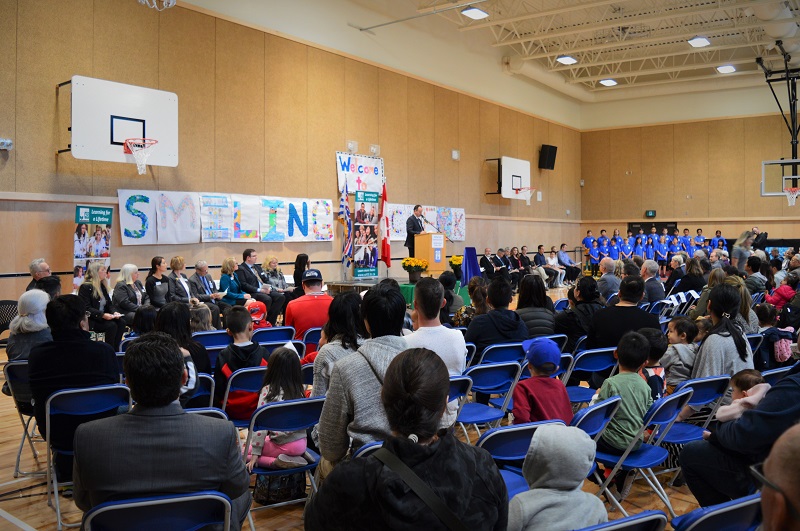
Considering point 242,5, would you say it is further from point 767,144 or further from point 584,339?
point 767,144

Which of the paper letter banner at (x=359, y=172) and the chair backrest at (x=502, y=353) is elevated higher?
the paper letter banner at (x=359, y=172)

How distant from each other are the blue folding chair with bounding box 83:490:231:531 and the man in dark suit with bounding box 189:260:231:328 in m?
7.42

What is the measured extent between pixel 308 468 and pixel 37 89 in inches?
320

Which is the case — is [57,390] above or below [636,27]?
below

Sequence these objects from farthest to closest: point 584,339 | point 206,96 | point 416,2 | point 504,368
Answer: point 416,2 → point 206,96 → point 584,339 → point 504,368

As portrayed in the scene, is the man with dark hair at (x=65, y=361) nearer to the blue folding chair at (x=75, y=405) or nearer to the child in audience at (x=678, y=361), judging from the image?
the blue folding chair at (x=75, y=405)

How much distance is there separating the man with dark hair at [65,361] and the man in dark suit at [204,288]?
5660mm

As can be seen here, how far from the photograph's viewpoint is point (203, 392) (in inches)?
156

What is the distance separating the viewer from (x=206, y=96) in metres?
11.4

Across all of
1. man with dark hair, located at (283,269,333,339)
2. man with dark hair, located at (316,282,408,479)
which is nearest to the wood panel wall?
man with dark hair, located at (283,269,333,339)

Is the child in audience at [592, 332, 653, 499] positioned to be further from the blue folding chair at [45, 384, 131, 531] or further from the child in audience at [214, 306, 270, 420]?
the blue folding chair at [45, 384, 131, 531]

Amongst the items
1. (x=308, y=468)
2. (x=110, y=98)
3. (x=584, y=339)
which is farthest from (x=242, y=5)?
(x=308, y=468)

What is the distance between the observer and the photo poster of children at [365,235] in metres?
14.0

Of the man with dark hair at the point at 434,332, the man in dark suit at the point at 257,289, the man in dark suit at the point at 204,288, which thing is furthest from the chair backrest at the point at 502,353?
the man in dark suit at the point at 257,289
